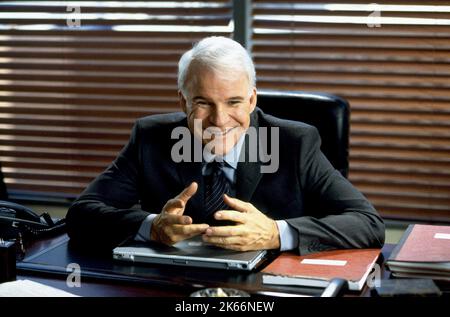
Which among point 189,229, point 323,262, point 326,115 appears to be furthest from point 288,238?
point 326,115

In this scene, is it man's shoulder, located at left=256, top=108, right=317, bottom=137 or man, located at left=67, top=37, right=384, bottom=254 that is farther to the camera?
man's shoulder, located at left=256, top=108, right=317, bottom=137

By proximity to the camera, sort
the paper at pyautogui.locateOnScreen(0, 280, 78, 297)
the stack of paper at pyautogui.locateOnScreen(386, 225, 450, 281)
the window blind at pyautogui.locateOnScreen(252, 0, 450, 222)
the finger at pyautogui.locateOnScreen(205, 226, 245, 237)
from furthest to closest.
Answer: the window blind at pyautogui.locateOnScreen(252, 0, 450, 222) → the finger at pyautogui.locateOnScreen(205, 226, 245, 237) → the stack of paper at pyautogui.locateOnScreen(386, 225, 450, 281) → the paper at pyautogui.locateOnScreen(0, 280, 78, 297)

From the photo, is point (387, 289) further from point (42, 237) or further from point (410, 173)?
point (410, 173)

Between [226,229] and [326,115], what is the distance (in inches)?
27.6

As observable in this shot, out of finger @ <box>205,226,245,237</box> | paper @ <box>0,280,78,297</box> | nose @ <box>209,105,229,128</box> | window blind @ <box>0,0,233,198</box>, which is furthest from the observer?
window blind @ <box>0,0,233,198</box>

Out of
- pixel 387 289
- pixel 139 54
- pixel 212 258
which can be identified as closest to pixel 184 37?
pixel 139 54

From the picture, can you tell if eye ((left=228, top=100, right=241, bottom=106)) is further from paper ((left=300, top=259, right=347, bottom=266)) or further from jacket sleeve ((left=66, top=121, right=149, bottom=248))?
paper ((left=300, top=259, right=347, bottom=266))

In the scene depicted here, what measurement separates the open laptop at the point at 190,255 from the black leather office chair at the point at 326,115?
647mm

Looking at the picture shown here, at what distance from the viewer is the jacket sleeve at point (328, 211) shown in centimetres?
180

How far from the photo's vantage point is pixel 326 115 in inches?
89.2

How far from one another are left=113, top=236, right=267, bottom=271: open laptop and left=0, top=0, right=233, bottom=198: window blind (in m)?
1.59

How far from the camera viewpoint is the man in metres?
1.82

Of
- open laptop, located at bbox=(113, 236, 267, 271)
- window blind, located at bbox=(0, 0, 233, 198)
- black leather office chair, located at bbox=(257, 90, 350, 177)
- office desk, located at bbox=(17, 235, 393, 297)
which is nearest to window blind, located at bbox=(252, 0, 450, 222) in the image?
window blind, located at bbox=(0, 0, 233, 198)

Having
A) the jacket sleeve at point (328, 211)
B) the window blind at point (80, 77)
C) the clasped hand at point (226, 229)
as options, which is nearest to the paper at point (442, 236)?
the jacket sleeve at point (328, 211)
